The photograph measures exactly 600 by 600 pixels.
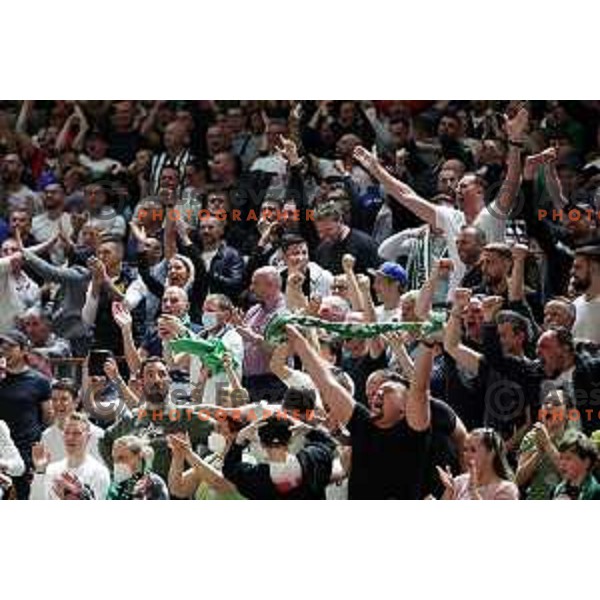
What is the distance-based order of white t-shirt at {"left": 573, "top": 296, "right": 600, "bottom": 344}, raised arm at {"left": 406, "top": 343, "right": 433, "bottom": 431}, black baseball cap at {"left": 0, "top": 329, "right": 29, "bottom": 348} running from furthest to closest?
black baseball cap at {"left": 0, "top": 329, "right": 29, "bottom": 348}, white t-shirt at {"left": 573, "top": 296, "right": 600, "bottom": 344}, raised arm at {"left": 406, "top": 343, "right": 433, "bottom": 431}

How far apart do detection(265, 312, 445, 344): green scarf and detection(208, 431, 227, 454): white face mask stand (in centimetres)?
63

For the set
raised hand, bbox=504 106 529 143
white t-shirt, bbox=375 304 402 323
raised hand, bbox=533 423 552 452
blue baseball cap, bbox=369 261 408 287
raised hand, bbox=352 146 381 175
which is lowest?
raised hand, bbox=533 423 552 452

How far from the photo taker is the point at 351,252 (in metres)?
13.7

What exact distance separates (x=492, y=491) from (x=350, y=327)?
4.13 feet

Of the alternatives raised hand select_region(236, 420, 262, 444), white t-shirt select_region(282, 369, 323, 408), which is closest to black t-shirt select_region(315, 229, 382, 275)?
white t-shirt select_region(282, 369, 323, 408)

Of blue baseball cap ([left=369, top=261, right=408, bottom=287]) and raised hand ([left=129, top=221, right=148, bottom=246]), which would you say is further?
raised hand ([left=129, top=221, right=148, bottom=246])

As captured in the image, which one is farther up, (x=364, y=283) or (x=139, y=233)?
(x=139, y=233)

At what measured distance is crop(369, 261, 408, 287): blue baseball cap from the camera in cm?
1362

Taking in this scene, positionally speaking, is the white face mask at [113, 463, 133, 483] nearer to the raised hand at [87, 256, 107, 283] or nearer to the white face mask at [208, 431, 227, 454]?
the white face mask at [208, 431, 227, 454]

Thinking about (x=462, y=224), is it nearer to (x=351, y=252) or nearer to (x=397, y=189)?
(x=397, y=189)

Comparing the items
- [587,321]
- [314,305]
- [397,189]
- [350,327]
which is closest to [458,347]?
[350,327]

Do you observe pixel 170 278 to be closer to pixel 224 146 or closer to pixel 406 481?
pixel 224 146

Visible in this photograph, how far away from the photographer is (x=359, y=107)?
13711 mm

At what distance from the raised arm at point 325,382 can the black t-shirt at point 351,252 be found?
0.47 m
